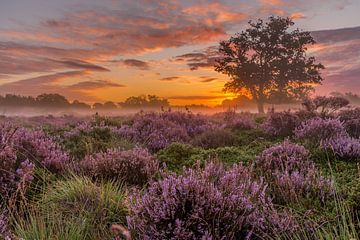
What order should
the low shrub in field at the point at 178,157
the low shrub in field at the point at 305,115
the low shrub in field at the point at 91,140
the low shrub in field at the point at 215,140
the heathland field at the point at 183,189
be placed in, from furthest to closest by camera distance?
the low shrub in field at the point at 305,115 → the low shrub in field at the point at 215,140 → the low shrub in field at the point at 91,140 → the low shrub in field at the point at 178,157 → the heathland field at the point at 183,189

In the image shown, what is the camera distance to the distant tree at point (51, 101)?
78.1m

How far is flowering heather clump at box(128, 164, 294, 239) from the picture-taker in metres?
3.66

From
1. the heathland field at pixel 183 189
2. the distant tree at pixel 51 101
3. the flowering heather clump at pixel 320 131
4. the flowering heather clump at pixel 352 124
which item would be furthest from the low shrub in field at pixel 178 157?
the distant tree at pixel 51 101

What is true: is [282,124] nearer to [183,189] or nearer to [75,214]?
[75,214]

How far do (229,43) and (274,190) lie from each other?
131ft

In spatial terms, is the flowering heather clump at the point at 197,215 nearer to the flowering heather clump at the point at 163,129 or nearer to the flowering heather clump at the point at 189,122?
the flowering heather clump at the point at 163,129

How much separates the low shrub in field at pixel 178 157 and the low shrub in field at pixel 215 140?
163cm

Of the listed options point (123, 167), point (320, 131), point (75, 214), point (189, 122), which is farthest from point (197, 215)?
point (189, 122)

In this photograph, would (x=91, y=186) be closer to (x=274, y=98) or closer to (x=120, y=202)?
(x=120, y=202)

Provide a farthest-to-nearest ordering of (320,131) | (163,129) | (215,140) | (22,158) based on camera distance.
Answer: (163,129)
(215,140)
(320,131)
(22,158)

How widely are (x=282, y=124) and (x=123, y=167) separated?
208 inches

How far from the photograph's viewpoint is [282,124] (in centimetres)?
1054

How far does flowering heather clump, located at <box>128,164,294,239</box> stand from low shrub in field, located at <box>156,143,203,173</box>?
3051 millimetres

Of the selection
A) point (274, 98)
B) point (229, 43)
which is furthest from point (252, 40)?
point (274, 98)
